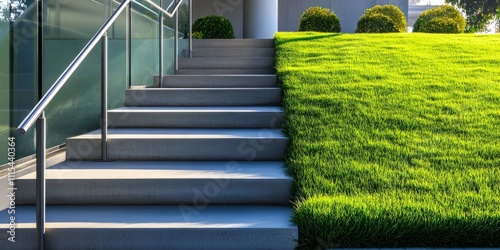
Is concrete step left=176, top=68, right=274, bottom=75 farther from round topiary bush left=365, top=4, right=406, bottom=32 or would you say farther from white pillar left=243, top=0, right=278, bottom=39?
white pillar left=243, top=0, right=278, bottom=39

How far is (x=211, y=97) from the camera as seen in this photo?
22.1 ft

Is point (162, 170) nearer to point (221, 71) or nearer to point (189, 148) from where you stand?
point (189, 148)

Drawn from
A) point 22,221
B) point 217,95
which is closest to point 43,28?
point 22,221

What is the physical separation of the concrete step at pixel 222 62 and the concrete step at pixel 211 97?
6.99 feet

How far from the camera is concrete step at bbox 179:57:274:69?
883 centimetres

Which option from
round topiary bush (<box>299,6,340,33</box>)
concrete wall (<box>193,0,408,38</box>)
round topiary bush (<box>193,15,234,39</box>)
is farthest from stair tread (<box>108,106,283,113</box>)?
concrete wall (<box>193,0,408,38</box>)

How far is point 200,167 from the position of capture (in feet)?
16.0

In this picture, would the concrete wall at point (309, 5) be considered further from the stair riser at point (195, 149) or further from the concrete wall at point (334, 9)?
the stair riser at point (195, 149)

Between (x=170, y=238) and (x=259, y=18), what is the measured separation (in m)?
11.3

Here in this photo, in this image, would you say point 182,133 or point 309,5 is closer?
point 182,133

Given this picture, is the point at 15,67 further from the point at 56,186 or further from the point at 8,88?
the point at 56,186

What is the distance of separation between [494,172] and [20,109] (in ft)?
11.8

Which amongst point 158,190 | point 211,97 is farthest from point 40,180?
point 211,97

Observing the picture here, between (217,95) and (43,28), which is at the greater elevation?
(43,28)
